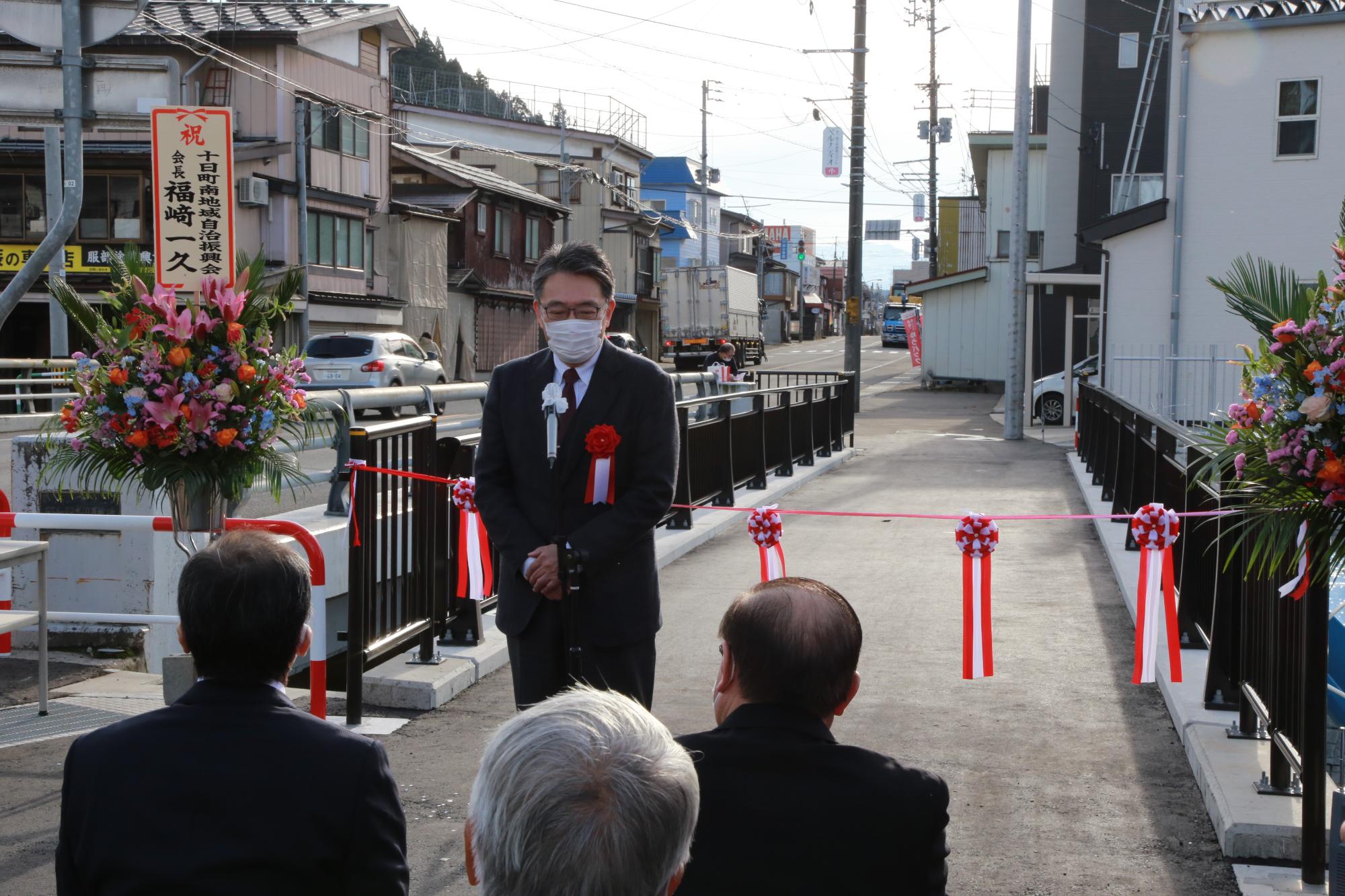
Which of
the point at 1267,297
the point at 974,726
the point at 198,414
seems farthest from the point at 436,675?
the point at 1267,297

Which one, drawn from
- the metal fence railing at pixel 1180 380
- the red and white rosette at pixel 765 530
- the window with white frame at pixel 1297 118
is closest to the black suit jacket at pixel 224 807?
the red and white rosette at pixel 765 530

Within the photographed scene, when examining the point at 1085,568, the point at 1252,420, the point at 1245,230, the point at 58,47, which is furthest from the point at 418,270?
the point at 1252,420

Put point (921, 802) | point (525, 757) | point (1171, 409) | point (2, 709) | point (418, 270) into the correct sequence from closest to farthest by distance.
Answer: point (525, 757) < point (921, 802) < point (2, 709) < point (1171, 409) < point (418, 270)

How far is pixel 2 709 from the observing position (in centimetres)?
599

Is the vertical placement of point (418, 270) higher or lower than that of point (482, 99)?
lower

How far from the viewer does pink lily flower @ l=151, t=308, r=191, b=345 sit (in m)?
5.02

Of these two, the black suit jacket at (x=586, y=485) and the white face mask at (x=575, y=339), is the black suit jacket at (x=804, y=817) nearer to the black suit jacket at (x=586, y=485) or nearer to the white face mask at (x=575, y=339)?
the black suit jacket at (x=586, y=485)

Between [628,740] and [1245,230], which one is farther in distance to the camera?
[1245,230]

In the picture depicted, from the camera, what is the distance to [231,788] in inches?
84.8

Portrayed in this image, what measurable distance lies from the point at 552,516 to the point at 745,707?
1551 millimetres

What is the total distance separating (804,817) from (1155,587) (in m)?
4.10

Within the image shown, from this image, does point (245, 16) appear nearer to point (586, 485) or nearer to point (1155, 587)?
point (1155, 587)

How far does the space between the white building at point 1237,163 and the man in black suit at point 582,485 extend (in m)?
17.2

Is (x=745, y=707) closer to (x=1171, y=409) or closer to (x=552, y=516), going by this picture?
(x=552, y=516)
